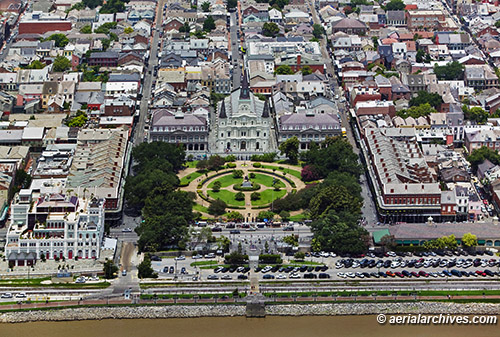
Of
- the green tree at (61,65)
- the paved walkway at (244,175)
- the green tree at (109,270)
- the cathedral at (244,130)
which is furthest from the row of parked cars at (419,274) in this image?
the green tree at (61,65)

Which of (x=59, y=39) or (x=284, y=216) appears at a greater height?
(x=59, y=39)

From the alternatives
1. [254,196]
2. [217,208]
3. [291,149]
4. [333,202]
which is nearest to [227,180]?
[254,196]

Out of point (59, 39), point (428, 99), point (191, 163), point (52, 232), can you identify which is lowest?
point (52, 232)

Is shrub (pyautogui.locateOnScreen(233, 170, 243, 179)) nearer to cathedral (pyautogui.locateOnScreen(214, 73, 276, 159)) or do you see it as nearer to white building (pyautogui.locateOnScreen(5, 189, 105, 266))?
cathedral (pyautogui.locateOnScreen(214, 73, 276, 159))

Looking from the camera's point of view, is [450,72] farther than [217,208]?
Yes

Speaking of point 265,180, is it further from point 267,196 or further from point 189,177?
point 189,177

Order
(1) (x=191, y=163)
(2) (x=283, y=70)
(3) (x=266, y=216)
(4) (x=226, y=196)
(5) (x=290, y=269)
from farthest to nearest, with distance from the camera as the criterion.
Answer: (2) (x=283, y=70)
(1) (x=191, y=163)
(4) (x=226, y=196)
(3) (x=266, y=216)
(5) (x=290, y=269)

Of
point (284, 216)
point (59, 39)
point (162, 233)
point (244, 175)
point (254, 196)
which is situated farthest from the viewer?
point (59, 39)
